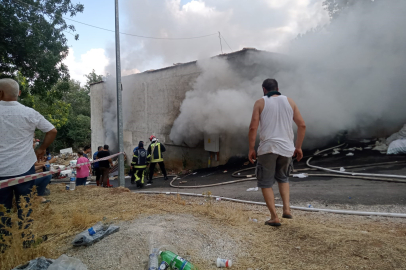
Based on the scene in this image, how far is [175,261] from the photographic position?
6.88 feet

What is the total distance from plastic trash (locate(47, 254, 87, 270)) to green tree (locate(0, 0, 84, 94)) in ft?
26.3

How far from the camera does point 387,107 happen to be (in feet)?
30.3

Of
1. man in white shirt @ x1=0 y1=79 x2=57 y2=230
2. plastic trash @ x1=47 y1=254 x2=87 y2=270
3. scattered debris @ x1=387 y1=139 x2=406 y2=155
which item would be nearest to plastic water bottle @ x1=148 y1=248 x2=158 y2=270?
plastic trash @ x1=47 y1=254 x2=87 y2=270

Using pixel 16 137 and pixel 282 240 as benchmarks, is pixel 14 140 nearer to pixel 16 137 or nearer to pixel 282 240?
pixel 16 137

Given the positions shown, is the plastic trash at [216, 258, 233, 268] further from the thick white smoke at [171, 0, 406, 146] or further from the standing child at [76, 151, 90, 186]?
the thick white smoke at [171, 0, 406, 146]

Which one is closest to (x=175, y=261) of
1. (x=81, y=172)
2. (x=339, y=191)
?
(x=339, y=191)

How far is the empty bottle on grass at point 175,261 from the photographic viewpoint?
2.05m

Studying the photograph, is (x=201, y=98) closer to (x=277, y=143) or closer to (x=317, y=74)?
(x=317, y=74)

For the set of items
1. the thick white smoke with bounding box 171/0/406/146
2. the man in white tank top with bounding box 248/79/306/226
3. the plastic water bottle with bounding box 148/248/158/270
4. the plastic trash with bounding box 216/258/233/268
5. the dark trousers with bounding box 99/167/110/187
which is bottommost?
the dark trousers with bounding box 99/167/110/187

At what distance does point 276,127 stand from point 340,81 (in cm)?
738

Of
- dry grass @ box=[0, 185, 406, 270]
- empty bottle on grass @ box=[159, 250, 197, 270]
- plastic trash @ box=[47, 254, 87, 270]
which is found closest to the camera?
plastic trash @ box=[47, 254, 87, 270]

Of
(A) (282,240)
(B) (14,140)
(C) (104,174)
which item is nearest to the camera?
(B) (14,140)

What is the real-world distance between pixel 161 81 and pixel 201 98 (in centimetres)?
380

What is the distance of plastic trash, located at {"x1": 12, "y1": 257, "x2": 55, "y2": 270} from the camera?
200cm
